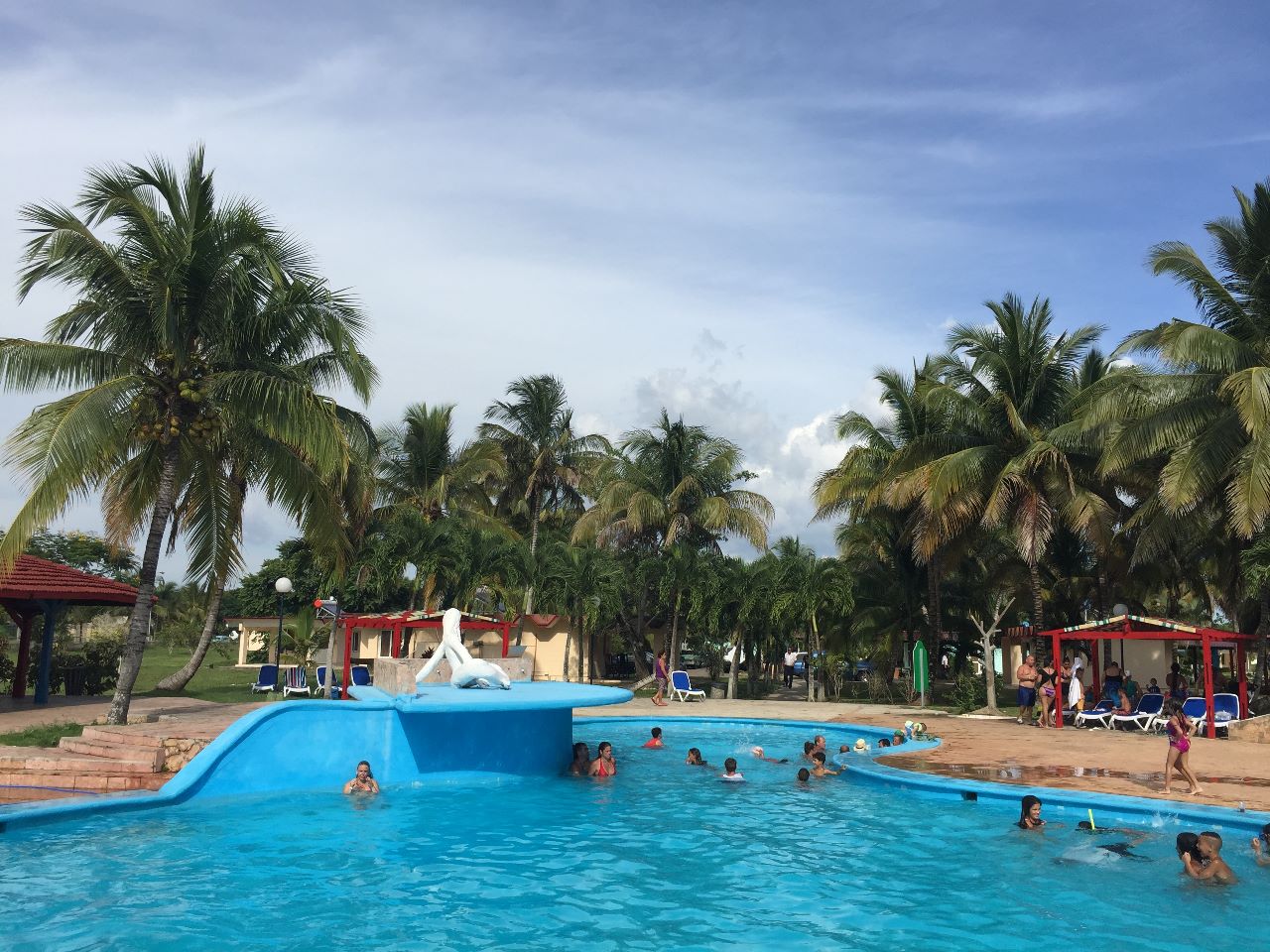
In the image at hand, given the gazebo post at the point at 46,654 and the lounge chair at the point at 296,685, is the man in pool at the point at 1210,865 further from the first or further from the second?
the gazebo post at the point at 46,654

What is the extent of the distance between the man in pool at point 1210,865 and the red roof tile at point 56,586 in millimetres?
17730

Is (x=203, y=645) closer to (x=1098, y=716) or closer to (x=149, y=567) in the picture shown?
(x=149, y=567)

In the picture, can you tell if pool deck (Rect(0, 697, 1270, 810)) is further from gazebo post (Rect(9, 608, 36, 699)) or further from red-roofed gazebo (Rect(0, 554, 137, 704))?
gazebo post (Rect(9, 608, 36, 699))

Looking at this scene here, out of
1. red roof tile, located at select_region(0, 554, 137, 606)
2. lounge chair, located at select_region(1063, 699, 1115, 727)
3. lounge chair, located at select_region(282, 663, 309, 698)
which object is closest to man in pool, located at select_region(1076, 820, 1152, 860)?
lounge chair, located at select_region(1063, 699, 1115, 727)

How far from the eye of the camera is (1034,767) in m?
14.5

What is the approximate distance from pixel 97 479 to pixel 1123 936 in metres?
15.3

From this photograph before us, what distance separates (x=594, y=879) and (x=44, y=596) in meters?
13.5

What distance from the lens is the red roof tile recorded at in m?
17.7

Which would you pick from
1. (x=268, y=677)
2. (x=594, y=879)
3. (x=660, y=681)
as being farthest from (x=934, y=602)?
(x=594, y=879)

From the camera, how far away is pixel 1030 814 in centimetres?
1122

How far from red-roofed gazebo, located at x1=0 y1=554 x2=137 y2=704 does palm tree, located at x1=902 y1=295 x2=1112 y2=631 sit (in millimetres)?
18200

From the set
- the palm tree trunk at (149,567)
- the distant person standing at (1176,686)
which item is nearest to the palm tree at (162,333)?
the palm tree trunk at (149,567)

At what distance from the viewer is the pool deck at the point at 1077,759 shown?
1268 centimetres

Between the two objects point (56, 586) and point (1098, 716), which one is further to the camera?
point (1098, 716)
